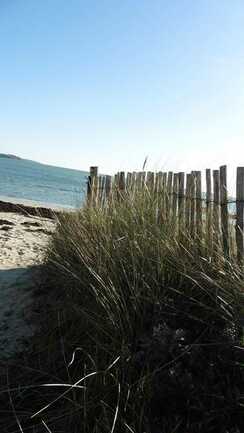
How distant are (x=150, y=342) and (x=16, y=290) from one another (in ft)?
9.59

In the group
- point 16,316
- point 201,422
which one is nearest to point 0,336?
point 16,316

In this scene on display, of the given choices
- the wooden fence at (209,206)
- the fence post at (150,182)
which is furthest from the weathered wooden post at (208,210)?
the fence post at (150,182)

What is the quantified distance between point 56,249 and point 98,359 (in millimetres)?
2294

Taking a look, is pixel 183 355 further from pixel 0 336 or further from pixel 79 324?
pixel 0 336

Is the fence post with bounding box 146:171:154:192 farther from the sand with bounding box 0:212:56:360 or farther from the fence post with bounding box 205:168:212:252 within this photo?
the sand with bounding box 0:212:56:360

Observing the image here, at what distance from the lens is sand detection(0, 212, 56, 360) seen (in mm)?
3932

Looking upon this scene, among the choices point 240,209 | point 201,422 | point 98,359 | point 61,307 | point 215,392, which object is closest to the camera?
point 201,422

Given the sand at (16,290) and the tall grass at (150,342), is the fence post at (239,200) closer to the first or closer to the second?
the tall grass at (150,342)

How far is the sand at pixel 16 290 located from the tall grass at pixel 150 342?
41 cm

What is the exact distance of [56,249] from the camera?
5031 mm

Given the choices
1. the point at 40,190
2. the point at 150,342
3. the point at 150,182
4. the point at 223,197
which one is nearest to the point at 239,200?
the point at 223,197

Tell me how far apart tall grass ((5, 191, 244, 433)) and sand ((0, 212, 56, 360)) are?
0.41 metres

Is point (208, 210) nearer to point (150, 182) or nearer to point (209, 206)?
point (209, 206)

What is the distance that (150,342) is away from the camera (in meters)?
2.63
